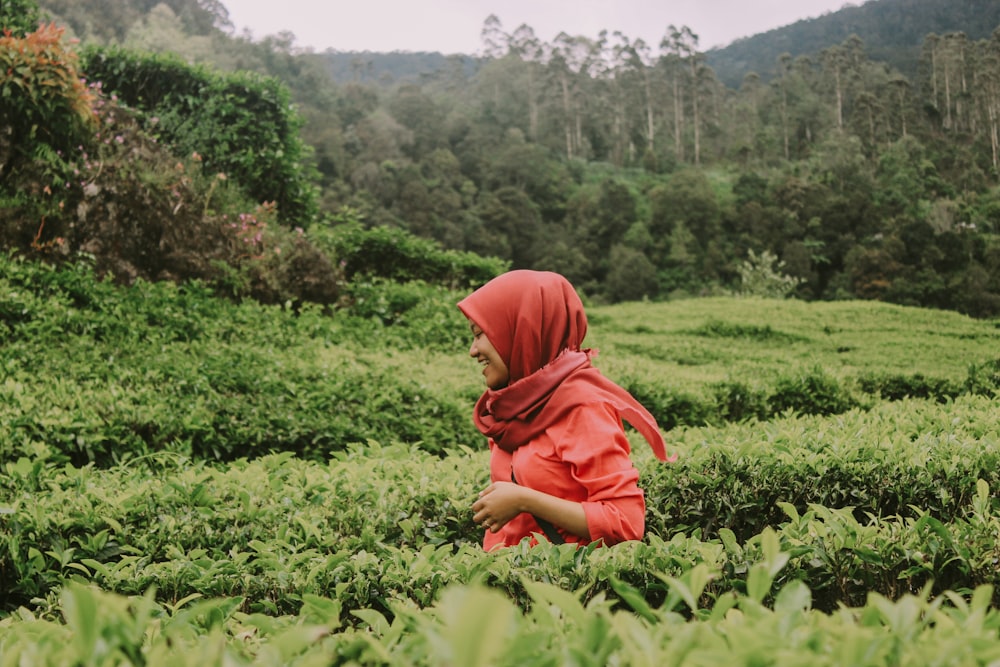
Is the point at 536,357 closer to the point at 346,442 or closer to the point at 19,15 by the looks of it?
the point at 346,442

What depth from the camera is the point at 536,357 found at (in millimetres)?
2188

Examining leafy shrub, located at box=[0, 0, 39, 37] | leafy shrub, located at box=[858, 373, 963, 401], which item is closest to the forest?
leafy shrub, located at box=[858, 373, 963, 401]

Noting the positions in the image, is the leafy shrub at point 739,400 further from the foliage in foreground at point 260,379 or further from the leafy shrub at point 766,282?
the leafy shrub at point 766,282

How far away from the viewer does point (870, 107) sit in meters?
49.3

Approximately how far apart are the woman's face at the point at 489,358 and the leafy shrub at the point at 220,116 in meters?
9.37

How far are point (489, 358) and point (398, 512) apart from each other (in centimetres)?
84

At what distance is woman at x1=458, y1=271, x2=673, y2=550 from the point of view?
195 cm

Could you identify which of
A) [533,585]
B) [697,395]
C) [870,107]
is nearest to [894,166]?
[870,107]

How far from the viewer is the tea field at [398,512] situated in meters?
0.84

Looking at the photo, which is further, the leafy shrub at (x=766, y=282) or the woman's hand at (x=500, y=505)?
the leafy shrub at (x=766, y=282)

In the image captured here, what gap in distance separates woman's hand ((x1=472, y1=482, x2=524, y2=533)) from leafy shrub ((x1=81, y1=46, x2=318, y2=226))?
9.68 metres

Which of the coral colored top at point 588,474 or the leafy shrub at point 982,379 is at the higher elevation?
the coral colored top at point 588,474

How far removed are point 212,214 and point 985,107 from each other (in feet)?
136

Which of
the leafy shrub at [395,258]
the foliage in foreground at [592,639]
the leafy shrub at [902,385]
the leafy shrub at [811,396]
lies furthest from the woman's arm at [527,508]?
the leafy shrub at [395,258]
